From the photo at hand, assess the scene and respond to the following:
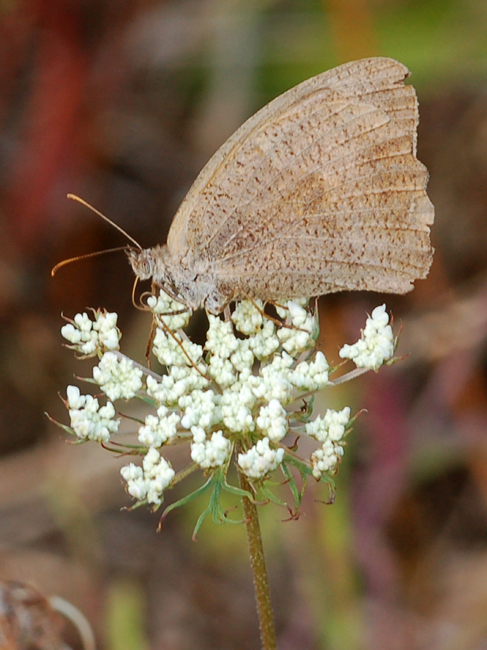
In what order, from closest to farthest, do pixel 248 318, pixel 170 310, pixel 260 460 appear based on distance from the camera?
pixel 260 460 < pixel 248 318 < pixel 170 310

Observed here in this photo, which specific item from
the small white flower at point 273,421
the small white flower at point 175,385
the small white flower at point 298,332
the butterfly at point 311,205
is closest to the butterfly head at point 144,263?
the butterfly at point 311,205

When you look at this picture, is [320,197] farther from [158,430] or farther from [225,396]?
[158,430]

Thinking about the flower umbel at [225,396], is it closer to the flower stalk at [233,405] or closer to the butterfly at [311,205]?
the flower stalk at [233,405]

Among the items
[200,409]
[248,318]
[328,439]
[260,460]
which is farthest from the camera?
A: [248,318]

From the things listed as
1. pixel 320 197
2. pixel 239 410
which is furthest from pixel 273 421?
pixel 320 197

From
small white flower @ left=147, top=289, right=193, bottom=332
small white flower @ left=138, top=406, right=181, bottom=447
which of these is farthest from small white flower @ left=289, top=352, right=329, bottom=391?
small white flower @ left=147, top=289, right=193, bottom=332

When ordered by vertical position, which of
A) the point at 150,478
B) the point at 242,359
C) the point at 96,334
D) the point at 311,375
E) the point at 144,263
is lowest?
the point at 150,478

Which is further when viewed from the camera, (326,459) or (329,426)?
(329,426)

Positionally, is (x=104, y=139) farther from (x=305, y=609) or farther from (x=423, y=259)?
(x=305, y=609)

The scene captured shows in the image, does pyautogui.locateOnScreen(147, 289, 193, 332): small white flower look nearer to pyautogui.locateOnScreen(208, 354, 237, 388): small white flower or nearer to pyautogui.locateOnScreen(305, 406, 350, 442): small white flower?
pyautogui.locateOnScreen(208, 354, 237, 388): small white flower
